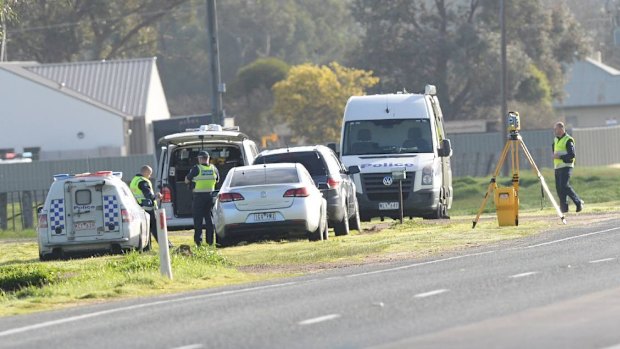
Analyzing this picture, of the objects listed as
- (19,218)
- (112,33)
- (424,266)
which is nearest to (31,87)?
(112,33)

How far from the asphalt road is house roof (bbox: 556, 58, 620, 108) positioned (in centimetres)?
7438

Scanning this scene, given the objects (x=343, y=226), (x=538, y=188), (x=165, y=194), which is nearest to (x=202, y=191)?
(x=165, y=194)

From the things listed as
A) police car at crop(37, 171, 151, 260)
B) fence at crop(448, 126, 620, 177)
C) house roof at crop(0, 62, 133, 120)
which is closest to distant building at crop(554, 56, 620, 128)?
fence at crop(448, 126, 620, 177)

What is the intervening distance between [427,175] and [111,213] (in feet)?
24.8

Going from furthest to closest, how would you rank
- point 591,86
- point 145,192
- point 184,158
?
point 591,86
point 184,158
point 145,192

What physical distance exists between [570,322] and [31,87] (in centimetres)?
6135

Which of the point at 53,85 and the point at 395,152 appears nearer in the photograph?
the point at 395,152

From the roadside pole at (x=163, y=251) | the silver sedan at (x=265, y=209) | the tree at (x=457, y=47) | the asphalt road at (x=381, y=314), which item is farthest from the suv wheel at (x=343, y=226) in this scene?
the tree at (x=457, y=47)

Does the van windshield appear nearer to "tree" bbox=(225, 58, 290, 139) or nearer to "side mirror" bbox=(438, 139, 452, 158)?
"side mirror" bbox=(438, 139, 452, 158)

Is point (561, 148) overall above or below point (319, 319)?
above

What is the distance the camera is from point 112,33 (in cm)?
8881

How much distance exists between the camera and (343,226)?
2695 centimetres

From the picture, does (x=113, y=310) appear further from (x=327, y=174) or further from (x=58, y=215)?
(x=327, y=174)

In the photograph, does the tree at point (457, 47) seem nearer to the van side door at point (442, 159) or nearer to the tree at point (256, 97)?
the tree at point (256, 97)
